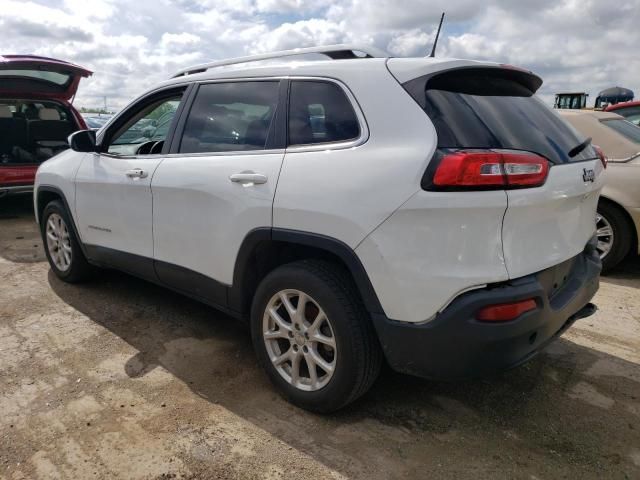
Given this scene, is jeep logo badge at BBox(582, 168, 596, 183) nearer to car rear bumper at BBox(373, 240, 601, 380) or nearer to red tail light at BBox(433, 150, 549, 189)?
car rear bumper at BBox(373, 240, 601, 380)

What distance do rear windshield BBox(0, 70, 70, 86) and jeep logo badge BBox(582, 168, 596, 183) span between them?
21.4 ft

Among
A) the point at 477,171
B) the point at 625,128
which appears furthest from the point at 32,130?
the point at 625,128

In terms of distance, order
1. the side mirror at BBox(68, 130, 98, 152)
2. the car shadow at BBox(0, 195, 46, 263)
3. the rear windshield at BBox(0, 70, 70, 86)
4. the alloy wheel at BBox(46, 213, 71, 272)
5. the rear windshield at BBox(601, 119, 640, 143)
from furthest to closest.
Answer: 1. the rear windshield at BBox(0, 70, 70, 86)
2. the car shadow at BBox(0, 195, 46, 263)
3. the rear windshield at BBox(601, 119, 640, 143)
4. the alloy wheel at BBox(46, 213, 71, 272)
5. the side mirror at BBox(68, 130, 98, 152)

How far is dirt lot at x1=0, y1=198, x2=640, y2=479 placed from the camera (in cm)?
227

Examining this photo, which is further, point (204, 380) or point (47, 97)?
point (47, 97)

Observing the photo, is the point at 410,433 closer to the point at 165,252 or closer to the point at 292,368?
the point at 292,368

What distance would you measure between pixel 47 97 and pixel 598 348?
7367 mm

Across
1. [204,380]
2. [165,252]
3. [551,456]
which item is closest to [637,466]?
[551,456]

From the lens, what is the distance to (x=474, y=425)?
2.55 metres

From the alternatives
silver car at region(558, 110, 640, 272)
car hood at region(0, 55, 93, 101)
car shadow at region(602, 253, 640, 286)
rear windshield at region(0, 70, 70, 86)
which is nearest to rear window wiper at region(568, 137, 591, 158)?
silver car at region(558, 110, 640, 272)

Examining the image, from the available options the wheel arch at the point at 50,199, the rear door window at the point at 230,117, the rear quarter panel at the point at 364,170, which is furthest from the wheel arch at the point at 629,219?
the wheel arch at the point at 50,199

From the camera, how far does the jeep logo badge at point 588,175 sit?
2480 millimetres

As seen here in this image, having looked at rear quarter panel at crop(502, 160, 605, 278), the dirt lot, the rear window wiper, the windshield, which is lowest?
the dirt lot

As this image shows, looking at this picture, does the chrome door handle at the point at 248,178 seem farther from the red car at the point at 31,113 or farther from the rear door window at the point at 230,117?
the red car at the point at 31,113
